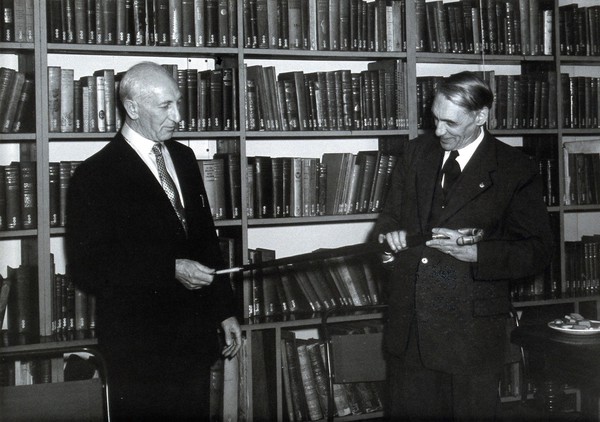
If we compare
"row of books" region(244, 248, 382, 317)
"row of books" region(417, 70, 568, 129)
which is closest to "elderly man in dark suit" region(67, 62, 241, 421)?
"row of books" region(244, 248, 382, 317)

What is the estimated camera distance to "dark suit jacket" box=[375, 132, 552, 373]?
94.6 inches

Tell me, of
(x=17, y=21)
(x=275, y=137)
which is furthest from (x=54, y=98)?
(x=275, y=137)

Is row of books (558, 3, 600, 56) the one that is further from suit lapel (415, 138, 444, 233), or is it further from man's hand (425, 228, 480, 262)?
man's hand (425, 228, 480, 262)

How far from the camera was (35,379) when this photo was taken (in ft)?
10.1

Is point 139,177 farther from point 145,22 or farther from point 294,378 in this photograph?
point 294,378

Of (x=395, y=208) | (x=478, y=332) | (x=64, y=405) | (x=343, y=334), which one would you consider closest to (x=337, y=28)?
(x=395, y=208)

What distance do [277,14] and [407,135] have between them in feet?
2.87

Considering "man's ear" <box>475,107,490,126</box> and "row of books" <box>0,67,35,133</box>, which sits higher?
"row of books" <box>0,67,35,133</box>

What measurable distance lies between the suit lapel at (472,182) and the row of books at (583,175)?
1.64 m

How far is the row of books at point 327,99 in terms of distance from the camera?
3.38m

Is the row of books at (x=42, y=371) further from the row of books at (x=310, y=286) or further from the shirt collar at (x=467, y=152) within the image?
the shirt collar at (x=467, y=152)

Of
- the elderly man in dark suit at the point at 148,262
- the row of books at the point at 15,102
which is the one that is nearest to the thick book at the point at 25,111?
the row of books at the point at 15,102

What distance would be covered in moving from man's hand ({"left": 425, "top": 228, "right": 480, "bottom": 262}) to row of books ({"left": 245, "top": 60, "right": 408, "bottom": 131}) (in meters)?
1.27

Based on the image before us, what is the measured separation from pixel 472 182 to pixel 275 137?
1.20 meters
